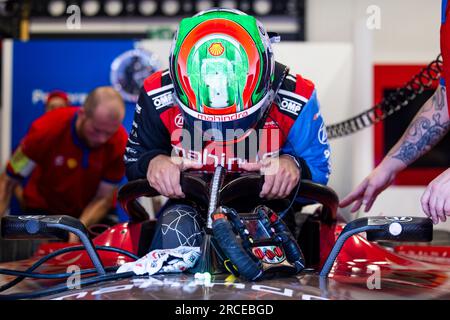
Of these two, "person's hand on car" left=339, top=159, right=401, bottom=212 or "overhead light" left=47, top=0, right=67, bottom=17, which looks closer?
"person's hand on car" left=339, top=159, right=401, bottom=212

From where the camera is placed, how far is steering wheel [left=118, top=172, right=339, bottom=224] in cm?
119

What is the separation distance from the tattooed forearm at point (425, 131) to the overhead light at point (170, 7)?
11.2 ft

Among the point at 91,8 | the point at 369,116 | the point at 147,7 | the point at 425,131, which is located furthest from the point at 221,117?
the point at 91,8

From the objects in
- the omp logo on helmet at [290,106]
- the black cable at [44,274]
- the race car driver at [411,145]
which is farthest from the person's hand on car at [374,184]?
the black cable at [44,274]

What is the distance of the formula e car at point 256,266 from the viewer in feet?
3.05

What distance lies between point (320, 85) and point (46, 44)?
1.59m

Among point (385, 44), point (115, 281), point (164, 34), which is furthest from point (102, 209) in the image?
point (385, 44)

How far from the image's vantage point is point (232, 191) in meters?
1.18

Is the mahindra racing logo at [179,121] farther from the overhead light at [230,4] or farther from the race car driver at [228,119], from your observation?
the overhead light at [230,4]

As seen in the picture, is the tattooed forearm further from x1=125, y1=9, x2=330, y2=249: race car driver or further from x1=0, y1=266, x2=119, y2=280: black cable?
x1=0, y1=266, x2=119, y2=280: black cable

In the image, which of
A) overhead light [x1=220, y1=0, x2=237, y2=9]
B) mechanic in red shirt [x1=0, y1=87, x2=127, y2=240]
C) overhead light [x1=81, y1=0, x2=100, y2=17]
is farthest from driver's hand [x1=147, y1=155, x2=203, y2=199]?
overhead light [x1=81, y1=0, x2=100, y2=17]

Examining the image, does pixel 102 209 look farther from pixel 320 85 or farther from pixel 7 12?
pixel 7 12

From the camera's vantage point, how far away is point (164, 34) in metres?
4.44

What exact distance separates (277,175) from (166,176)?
0.20 metres
